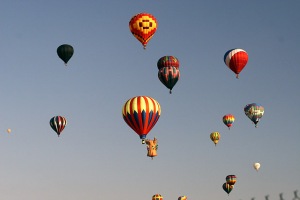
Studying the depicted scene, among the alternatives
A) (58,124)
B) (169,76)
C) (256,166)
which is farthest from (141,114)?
(256,166)

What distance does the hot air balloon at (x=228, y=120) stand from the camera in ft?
297

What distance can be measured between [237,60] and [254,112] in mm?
13705

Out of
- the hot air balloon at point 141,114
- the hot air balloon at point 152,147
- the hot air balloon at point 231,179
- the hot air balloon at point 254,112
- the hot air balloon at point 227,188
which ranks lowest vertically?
the hot air balloon at point 227,188

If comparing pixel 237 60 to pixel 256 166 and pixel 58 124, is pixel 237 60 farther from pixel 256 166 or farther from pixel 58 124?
pixel 256 166

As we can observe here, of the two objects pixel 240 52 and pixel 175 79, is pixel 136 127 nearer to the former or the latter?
pixel 175 79

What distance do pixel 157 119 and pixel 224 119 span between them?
3470 cm

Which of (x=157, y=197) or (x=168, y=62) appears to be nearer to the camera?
(x=168, y=62)

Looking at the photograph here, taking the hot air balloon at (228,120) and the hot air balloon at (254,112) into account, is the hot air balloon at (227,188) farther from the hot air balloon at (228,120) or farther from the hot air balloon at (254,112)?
the hot air balloon at (254,112)

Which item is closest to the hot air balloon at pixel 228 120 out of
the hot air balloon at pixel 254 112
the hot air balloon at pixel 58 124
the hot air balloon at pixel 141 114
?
the hot air balloon at pixel 254 112

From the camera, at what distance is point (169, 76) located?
68562 mm

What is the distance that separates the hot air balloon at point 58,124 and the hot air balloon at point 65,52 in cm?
1391

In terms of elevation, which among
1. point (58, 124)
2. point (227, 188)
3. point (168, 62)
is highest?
point (168, 62)

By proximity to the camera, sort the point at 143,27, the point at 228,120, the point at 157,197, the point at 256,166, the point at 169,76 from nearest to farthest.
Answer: the point at 143,27 → the point at 169,76 → the point at 228,120 → the point at 256,166 → the point at 157,197

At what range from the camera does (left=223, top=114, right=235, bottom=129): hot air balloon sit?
90594mm
